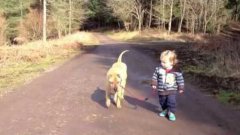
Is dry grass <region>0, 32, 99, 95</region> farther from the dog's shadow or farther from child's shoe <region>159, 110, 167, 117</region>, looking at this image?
child's shoe <region>159, 110, 167, 117</region>

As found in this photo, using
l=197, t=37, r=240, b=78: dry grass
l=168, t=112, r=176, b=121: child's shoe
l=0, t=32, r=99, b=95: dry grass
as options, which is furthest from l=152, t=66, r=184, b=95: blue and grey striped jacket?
l=197, t=37, r=240, b=78: dry grass

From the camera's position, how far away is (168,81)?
776 cm

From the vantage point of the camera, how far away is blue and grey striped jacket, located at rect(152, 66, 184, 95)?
7699mm

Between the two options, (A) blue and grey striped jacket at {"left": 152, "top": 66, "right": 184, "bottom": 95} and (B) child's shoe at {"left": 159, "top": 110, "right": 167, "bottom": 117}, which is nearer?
(A) blue and grey striped jacket at {"left": 152, "top": 66, "right": 184, "bottom": 95}

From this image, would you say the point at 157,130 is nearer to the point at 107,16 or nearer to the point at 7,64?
the point at 7,64

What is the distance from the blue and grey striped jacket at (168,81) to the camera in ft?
25.3

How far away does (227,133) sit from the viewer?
6.89 meters

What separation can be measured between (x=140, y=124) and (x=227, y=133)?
1.57m

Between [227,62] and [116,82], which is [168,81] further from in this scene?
[227,62]

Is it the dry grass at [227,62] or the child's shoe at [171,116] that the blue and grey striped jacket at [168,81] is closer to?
the child's shoe at [171,116]

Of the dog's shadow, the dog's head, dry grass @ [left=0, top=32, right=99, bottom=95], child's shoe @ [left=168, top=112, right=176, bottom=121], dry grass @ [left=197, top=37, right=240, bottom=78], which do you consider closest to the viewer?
child's shoe @ [left=168, top=112, right=176, bottom=121]

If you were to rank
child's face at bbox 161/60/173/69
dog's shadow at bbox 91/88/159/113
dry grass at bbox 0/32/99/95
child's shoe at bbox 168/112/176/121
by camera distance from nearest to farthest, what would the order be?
child's face at bbox 161/60/173/69 → child's shoe at bbox 168/112/176/121 → dog's shadow at bbox 91/88/159/113 → dry grass at bbox 0/32/99/95

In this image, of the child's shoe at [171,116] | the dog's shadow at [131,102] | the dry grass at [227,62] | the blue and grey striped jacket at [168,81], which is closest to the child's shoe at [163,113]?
the child's shoe at [171,116]

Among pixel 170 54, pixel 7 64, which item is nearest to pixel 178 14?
pixel 7 64
